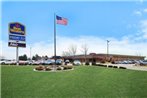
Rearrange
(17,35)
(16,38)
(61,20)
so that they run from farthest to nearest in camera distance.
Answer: (17,35) → (16,38) → (61,20)

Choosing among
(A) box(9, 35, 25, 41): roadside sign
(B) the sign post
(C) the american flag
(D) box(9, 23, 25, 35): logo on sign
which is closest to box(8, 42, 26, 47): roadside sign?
(B) the sign post

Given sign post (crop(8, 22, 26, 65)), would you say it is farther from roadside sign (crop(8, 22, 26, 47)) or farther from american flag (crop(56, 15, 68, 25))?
american flag (crop(56, 15, 68, 25))

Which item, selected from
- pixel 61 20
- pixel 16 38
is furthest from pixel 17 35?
pixel 61 20

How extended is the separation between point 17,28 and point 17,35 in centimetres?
163

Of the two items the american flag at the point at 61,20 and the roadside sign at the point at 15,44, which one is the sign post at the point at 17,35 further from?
the american flag at the point at 61,20

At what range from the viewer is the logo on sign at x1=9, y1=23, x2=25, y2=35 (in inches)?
1884

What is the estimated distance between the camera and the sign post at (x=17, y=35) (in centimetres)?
4781

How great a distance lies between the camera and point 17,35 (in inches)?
1950

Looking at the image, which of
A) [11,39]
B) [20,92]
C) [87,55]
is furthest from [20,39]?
[87,55]

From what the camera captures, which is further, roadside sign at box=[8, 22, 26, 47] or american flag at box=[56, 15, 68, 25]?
roadside sign at box=[8, 22, 26, 47]

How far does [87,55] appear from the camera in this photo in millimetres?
97125

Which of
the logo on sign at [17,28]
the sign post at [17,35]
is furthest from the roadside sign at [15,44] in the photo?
the logo on sign at [17,28]

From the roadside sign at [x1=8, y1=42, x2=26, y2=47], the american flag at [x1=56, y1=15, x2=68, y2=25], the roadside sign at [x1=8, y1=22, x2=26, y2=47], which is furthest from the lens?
the roadside sign at [x1=8, y1=42, x2=26, y2=47]

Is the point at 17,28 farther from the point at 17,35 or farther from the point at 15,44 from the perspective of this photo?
the point at 15,44
